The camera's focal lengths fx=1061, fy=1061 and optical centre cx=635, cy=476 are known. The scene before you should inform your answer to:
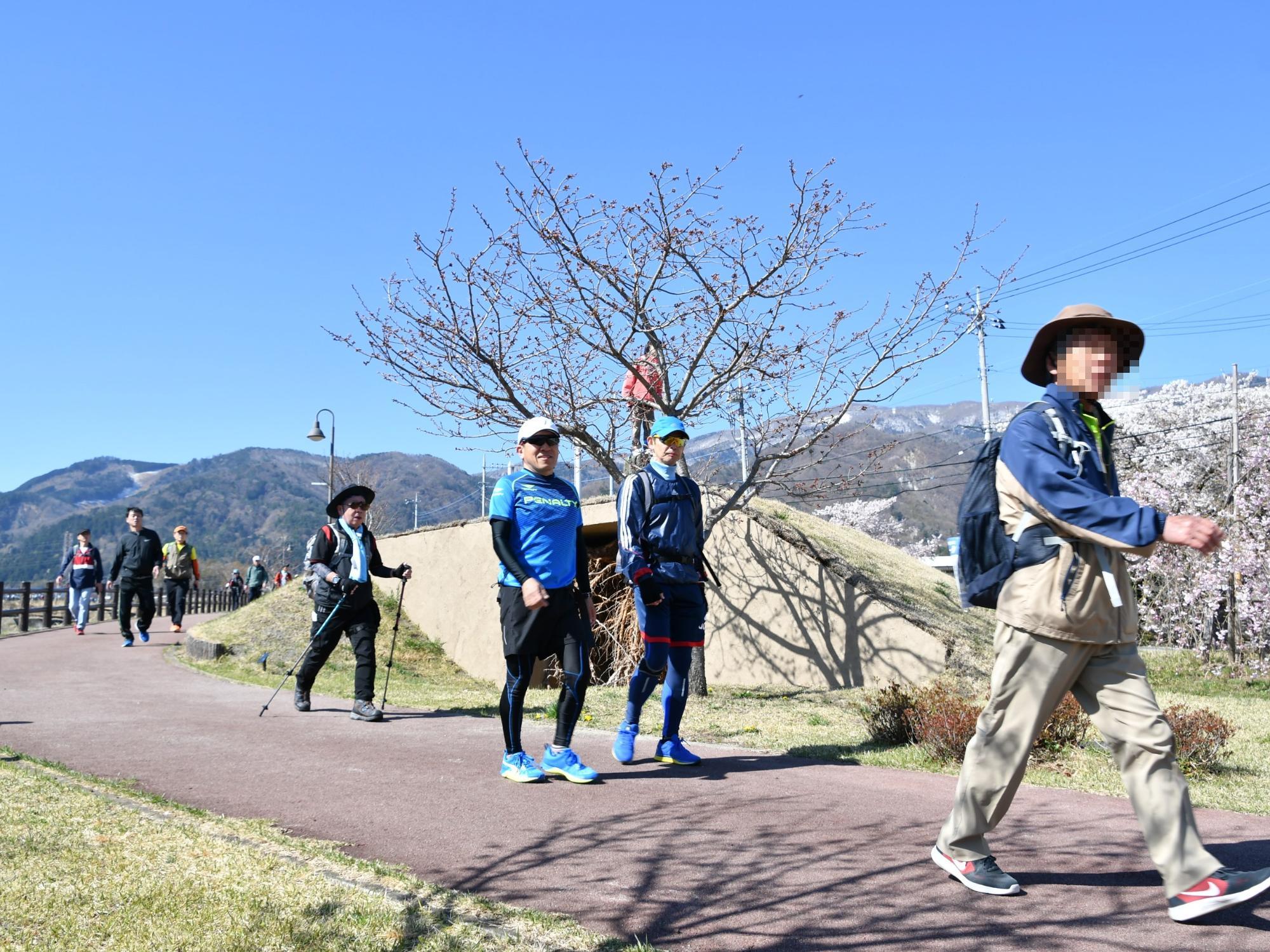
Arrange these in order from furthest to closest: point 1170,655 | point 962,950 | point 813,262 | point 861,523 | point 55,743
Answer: point 861,523 → point 1170,655 → point 813,262 → point 55,743 → point 962,950

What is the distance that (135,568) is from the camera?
15945 mm

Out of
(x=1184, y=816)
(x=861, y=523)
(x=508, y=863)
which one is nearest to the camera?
(x=1184, y=816)

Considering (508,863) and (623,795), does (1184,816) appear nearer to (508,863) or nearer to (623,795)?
(508,863)

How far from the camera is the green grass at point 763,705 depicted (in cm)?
604

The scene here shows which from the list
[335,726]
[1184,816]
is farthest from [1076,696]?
[335,726]

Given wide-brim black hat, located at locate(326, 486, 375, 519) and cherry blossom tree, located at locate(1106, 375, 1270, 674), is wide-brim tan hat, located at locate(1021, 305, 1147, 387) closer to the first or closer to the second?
wide-brim black hat, located at locate(326, 486, 375, 519)

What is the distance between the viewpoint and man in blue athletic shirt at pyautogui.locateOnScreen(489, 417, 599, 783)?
561cm

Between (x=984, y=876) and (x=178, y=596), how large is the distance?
17.4 meters

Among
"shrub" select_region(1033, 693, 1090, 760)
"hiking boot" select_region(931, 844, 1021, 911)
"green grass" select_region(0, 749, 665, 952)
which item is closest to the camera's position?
"green grass" select_region(0, 749, 665, 952)

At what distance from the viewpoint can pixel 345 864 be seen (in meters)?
3.80

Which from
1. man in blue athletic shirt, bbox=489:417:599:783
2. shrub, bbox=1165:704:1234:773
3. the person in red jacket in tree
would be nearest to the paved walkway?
man in blue athletic shirt, bbox=489:417:599:783

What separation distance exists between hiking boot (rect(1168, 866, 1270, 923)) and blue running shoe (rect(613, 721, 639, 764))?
3.40 m

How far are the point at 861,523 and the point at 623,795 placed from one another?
219ft

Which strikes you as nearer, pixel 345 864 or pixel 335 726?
pixel 345 864
